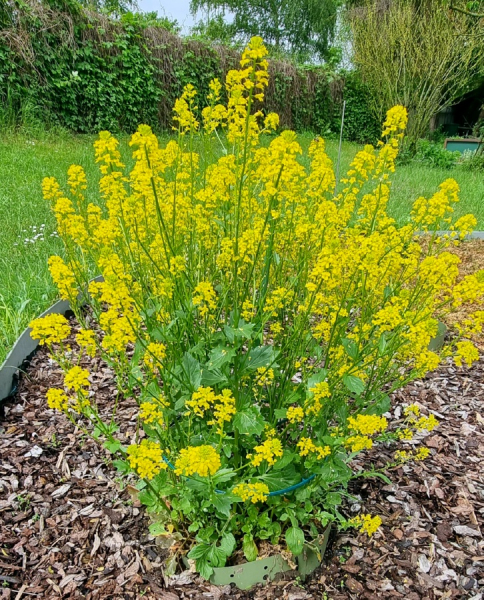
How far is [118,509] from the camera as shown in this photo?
245 cm

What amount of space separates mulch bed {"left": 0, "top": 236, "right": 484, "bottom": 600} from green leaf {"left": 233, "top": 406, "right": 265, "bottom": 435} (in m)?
0.88

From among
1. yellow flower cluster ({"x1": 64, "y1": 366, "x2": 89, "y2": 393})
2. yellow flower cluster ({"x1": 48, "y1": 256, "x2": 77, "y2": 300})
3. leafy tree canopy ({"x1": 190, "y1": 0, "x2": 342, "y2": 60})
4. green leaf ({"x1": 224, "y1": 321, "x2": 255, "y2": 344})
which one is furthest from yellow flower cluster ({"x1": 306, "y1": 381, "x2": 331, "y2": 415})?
leafy tree canopy ({"x1": 190, "y1": 0, "x2": 342, "y2": 60})

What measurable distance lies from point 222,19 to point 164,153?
120ft

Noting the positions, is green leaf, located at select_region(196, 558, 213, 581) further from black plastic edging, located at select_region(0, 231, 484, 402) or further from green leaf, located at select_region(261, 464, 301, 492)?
black plastic edging, located at select_region(0, 231, 484, 402)

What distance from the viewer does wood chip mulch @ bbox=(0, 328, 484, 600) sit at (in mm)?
2111

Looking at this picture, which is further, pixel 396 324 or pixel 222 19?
pixel 222 19

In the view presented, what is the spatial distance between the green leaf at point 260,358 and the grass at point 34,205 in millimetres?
2241

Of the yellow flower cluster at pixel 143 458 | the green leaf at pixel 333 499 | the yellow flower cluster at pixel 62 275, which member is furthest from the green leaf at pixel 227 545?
the yellow flower cluster at pixel 62 275

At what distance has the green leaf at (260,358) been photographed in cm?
185

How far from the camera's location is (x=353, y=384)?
1734 millimetres

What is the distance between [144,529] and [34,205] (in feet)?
16.1

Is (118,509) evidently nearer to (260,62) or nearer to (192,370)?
(192,370)

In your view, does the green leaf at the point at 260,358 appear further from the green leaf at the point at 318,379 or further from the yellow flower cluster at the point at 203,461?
the yellow flower cluster at the point at 203,461

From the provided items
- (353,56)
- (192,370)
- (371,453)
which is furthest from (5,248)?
(353,56)
